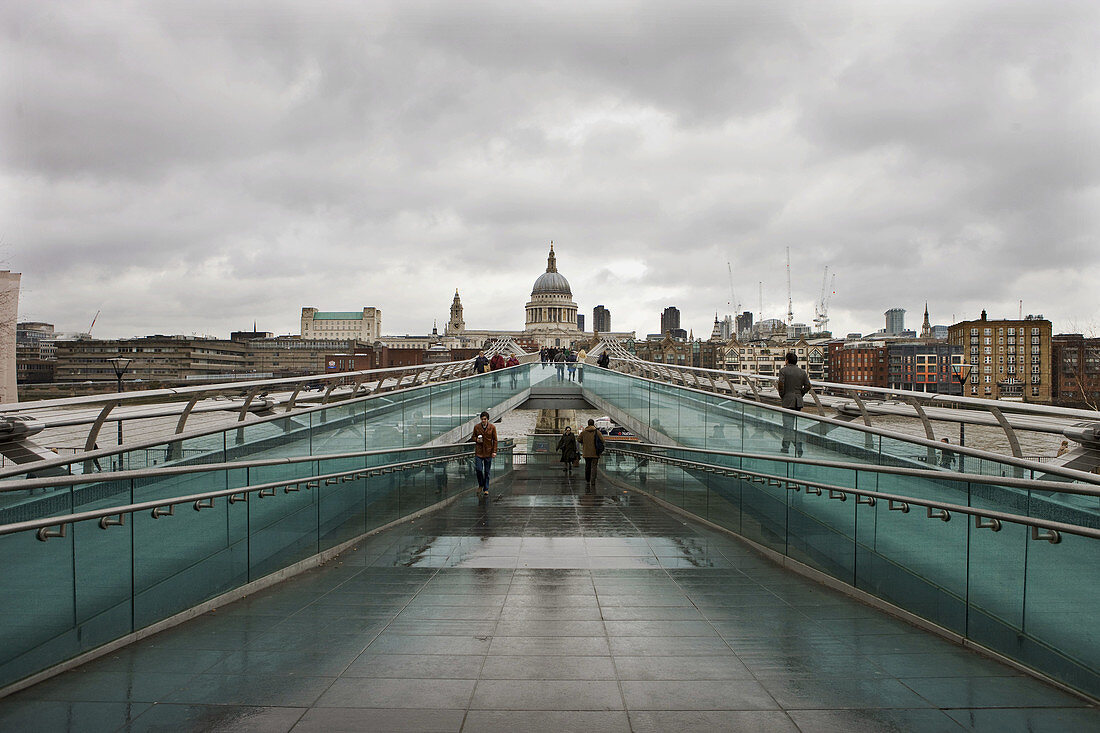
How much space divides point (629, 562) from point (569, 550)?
0.90 metres

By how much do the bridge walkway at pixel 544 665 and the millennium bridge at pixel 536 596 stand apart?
0.02 m

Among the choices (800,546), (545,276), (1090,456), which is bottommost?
(800,546)

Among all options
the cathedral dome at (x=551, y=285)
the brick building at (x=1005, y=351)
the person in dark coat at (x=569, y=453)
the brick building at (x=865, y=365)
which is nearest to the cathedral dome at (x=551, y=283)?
the cathedral dome at (x=551, y=285)

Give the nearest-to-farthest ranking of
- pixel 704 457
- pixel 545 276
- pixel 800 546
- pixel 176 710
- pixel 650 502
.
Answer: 1. pixel 176 710
2. pixel 800 546
3. pixel 704 457
4. pixel 650 502
5. pixel 545 276

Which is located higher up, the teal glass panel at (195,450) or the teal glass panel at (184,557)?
the teal glass panel at (195,450)

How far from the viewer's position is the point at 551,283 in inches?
6599

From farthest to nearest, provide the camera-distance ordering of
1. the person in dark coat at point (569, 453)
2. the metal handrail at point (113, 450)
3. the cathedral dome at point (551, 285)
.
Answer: the cathedral dome at point (551, 285) < the person in dark coat at point (569, 453) < the metal handrail at point (113, 450)

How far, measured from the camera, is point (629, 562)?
723 cm

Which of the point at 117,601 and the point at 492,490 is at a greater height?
the point at 117,601

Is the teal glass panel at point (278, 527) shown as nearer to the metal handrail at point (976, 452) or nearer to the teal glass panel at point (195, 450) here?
the teal glass panel at point (195, 450)

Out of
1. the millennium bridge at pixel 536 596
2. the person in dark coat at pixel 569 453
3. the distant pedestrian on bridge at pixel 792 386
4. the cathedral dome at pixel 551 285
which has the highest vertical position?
the cathedral dome at pixel 551 285

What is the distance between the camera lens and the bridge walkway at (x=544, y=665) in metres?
3.51

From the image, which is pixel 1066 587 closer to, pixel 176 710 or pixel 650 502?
pixel 176 710

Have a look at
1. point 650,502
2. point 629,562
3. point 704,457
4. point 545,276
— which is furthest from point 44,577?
point 545,276
